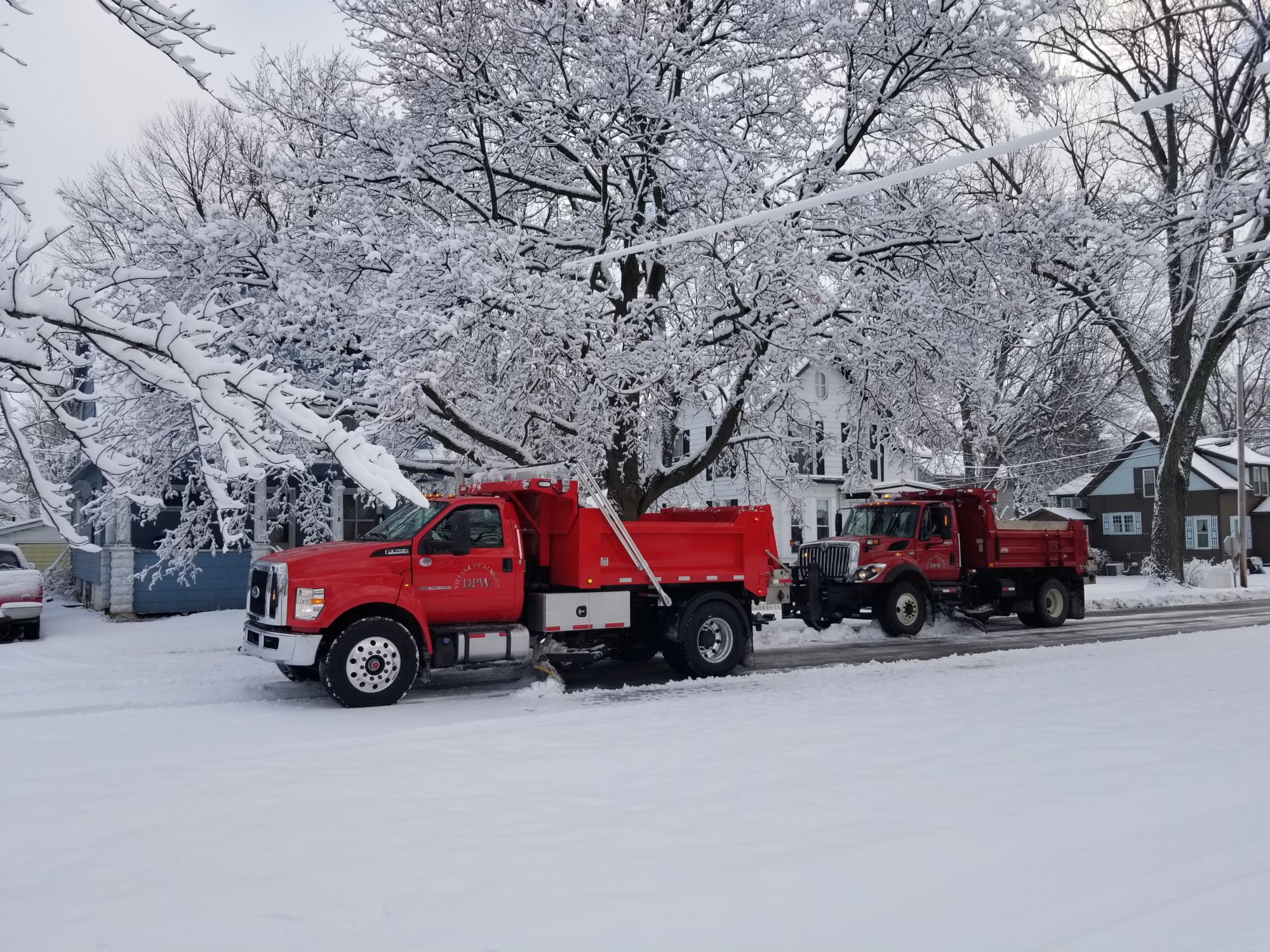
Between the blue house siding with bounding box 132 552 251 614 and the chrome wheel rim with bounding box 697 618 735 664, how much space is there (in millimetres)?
12351

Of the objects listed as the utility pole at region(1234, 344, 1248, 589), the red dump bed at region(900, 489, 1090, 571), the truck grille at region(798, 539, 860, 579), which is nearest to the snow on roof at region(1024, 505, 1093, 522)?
the utility pole at region(1234, 344, 1248, 589)

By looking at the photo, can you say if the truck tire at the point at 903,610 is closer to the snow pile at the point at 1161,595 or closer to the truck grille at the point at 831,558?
the truck grille at the point at 831,558

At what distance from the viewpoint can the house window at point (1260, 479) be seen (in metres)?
51.8

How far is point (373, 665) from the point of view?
33.4ft

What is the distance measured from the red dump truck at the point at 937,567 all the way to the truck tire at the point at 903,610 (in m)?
0.02

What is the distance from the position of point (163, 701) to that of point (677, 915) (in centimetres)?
816

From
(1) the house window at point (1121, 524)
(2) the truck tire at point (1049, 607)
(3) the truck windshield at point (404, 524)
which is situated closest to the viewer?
(3) the truck windshield at point (404, 524)

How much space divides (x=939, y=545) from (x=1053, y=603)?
3.29m

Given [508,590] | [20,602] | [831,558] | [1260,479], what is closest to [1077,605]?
[831,558]

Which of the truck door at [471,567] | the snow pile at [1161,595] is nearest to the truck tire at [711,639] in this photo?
the truck door at [471,567]

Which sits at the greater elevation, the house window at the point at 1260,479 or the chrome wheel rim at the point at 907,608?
the house window at the point at 1260,479

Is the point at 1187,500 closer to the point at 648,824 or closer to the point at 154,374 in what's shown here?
the point at 648,824

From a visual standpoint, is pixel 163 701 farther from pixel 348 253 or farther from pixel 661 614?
pixel 348 253

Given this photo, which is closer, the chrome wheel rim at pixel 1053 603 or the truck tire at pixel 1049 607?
the truck tire at pixel 1049 607
